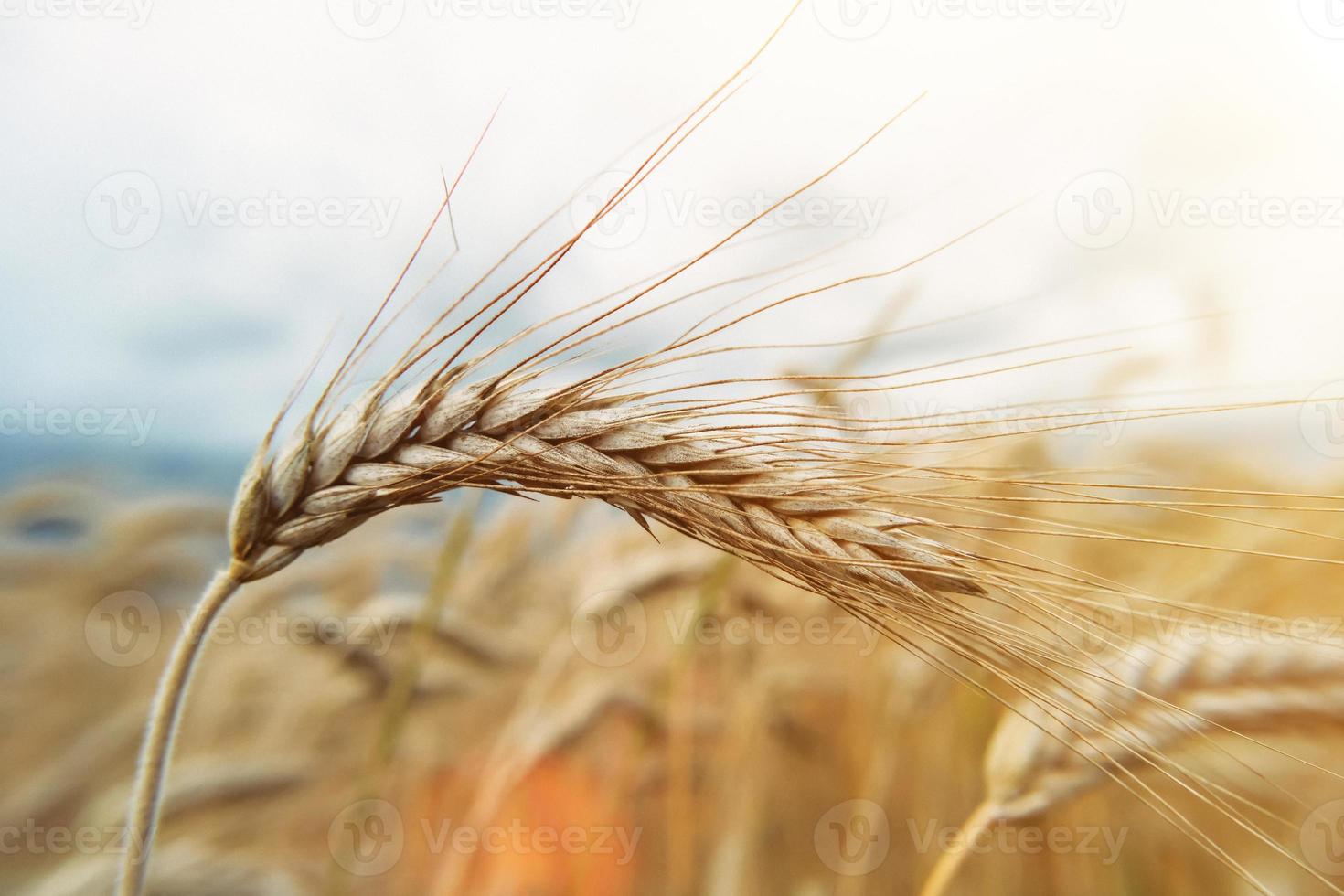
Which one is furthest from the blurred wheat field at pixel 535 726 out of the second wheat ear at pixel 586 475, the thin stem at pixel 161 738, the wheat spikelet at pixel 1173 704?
the second wheat ear at pixel 586 475

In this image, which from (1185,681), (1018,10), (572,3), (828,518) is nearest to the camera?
(828,518)

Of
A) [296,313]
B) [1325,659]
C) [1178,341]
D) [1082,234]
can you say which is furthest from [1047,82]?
[296,313]

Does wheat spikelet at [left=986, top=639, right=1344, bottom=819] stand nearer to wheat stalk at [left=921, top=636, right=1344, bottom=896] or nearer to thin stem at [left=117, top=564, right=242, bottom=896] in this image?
wheat stalk at [left=921, top=636, right=1344, bottom=896]

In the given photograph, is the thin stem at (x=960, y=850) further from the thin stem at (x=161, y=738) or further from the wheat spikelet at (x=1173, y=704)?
the thin stem at (x=161, y=738)

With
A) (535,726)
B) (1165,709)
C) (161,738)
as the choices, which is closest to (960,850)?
(1165,709)

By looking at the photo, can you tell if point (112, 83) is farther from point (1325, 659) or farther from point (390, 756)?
point (1325, 659)

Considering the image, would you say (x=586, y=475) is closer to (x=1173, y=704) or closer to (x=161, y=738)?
(x=161, y=738)
